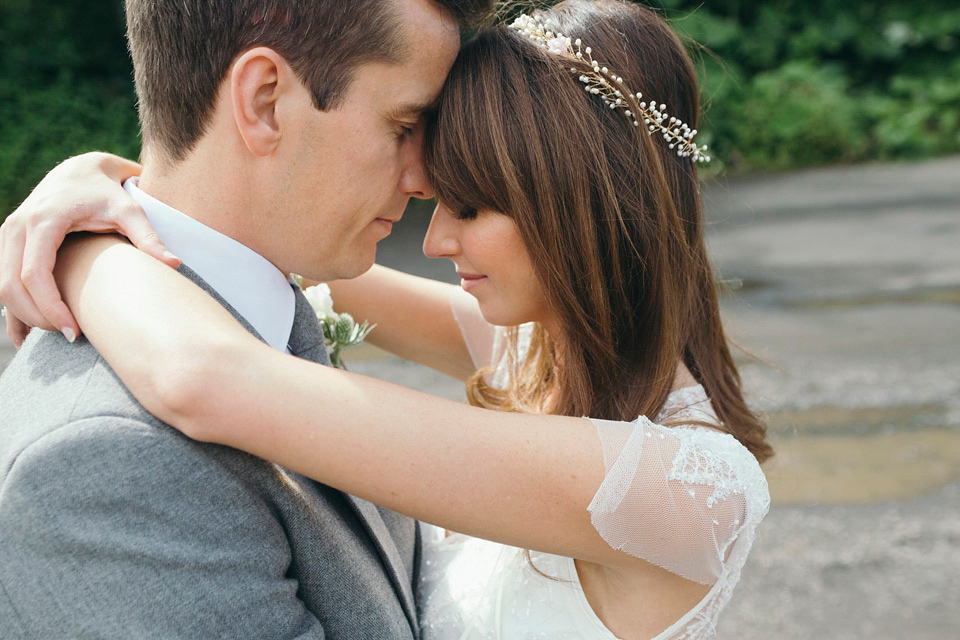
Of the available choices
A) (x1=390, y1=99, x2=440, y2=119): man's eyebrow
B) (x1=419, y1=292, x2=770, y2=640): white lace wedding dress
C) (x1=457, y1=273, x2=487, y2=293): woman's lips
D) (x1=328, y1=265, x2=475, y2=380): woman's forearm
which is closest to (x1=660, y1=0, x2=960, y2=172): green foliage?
(x1=328, y1=265, x2=475, y2=380): woman's forearm

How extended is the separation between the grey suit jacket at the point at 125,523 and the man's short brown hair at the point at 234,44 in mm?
564

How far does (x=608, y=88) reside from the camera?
2.13 meters

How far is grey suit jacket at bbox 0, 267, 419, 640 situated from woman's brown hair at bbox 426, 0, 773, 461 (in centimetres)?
83

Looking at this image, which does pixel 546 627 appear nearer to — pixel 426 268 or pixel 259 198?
pixel 259 198

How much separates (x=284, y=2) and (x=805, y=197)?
1087 cm

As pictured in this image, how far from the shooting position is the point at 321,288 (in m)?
2.45

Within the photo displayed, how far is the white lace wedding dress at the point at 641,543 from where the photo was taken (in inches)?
71.6

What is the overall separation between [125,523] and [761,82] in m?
13.8

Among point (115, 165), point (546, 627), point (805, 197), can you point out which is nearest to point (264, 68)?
point (115, 165)

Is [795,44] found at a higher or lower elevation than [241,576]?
lower

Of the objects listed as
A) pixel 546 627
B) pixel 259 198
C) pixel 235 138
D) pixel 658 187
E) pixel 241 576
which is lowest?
pixel 546 627

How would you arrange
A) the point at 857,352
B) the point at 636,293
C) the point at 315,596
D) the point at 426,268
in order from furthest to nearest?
the point at 426,268 → the point at 857,352 → the point at 636,293 → the point at 315,596

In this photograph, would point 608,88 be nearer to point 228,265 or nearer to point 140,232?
point 228,265

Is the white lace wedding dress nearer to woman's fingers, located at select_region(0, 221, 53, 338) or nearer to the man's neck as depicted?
the man's neck
